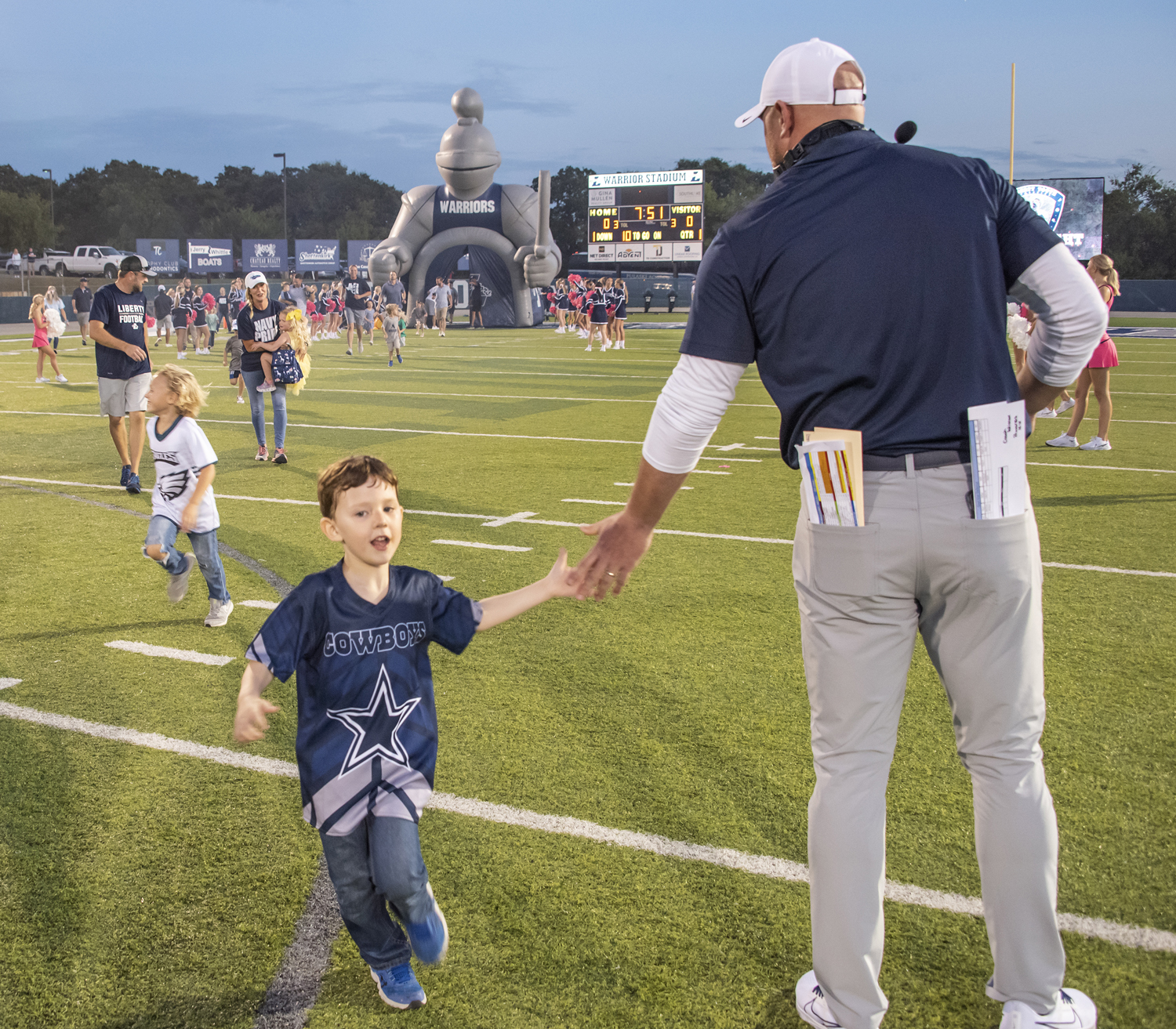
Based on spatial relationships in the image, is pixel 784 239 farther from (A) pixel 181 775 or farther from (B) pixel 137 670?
(B) pixel 137 670

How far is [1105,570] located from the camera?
22.1 ft

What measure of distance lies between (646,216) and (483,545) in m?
37.4

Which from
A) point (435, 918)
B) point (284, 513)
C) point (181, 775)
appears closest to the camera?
point (435, 918)

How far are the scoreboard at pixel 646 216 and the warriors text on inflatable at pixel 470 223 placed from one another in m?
6.93

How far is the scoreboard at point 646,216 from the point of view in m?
42.0

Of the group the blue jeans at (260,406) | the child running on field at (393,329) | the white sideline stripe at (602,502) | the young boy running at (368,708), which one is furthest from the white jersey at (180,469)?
the child running on field at (393,329)

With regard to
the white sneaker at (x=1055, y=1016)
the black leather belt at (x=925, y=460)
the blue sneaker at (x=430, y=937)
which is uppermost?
the black leather belt at (x=925, y=460)

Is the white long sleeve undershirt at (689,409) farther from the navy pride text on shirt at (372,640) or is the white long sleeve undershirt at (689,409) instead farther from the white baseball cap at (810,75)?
the navy pride text on shirt at (372,640)

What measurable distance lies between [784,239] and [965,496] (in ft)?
2.25

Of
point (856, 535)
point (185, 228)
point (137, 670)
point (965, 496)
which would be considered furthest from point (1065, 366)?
point (185, 228)

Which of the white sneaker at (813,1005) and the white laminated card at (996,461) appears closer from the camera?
the white laminated card at (996,461)

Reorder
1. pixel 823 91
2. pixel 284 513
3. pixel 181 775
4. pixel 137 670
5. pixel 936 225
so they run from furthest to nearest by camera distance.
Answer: pixel 284 513, pixel 137 670, pixel 181 775, pixel 823 91, pixel 936 225

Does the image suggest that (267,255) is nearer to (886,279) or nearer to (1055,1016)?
(886,279)

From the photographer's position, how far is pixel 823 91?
2.37m
